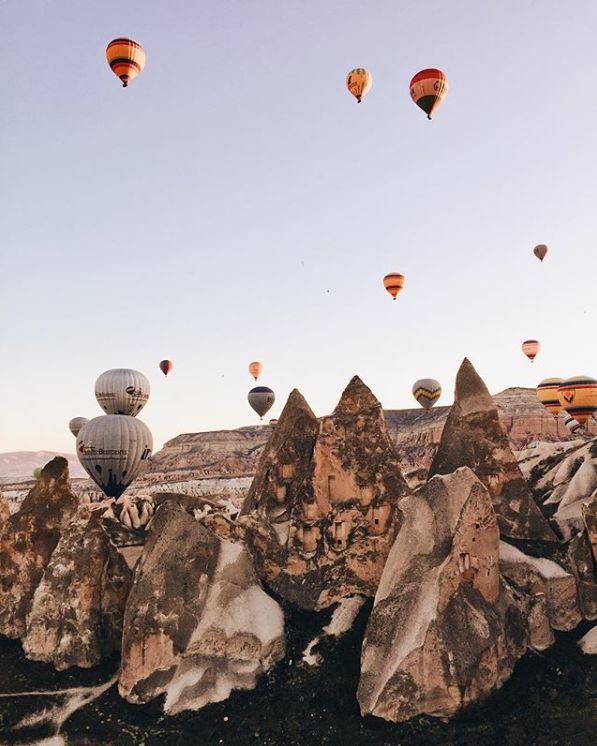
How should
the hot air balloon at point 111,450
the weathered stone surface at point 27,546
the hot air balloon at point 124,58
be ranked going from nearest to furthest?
the weathered stone surface at point 27,546 → the hot air balloon at point 124,58 → the hot air balloon at point 111,450

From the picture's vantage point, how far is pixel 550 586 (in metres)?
17.8

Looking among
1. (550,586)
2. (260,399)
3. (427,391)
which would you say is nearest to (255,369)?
(260,399)

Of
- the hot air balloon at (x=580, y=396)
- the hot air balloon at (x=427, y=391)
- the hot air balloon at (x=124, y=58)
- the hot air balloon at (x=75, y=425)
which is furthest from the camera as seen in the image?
the hot air balloon at (x=75, y=425)

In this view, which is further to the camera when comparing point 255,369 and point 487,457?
point 255,369

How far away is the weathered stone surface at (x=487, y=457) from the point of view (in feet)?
66.7

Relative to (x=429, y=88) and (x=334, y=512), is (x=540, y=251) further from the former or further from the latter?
(x=334, y=512)

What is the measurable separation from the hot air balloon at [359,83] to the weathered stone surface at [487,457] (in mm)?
19938

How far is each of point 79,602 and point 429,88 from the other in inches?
1182

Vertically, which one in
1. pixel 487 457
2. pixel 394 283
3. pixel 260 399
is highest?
pixel 394 283

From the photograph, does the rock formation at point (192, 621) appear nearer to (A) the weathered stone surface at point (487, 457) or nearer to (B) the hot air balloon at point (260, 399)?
(A) the weathered stone surface at point (487, 457)

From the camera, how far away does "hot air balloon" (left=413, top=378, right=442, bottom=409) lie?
60.2 metres

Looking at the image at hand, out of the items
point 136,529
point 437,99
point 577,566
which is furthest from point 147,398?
point 577,566

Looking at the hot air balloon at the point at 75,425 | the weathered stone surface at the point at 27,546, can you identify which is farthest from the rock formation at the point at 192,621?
the hot air balloon at the point at 75,425

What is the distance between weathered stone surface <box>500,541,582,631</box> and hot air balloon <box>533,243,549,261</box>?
32.5 m
